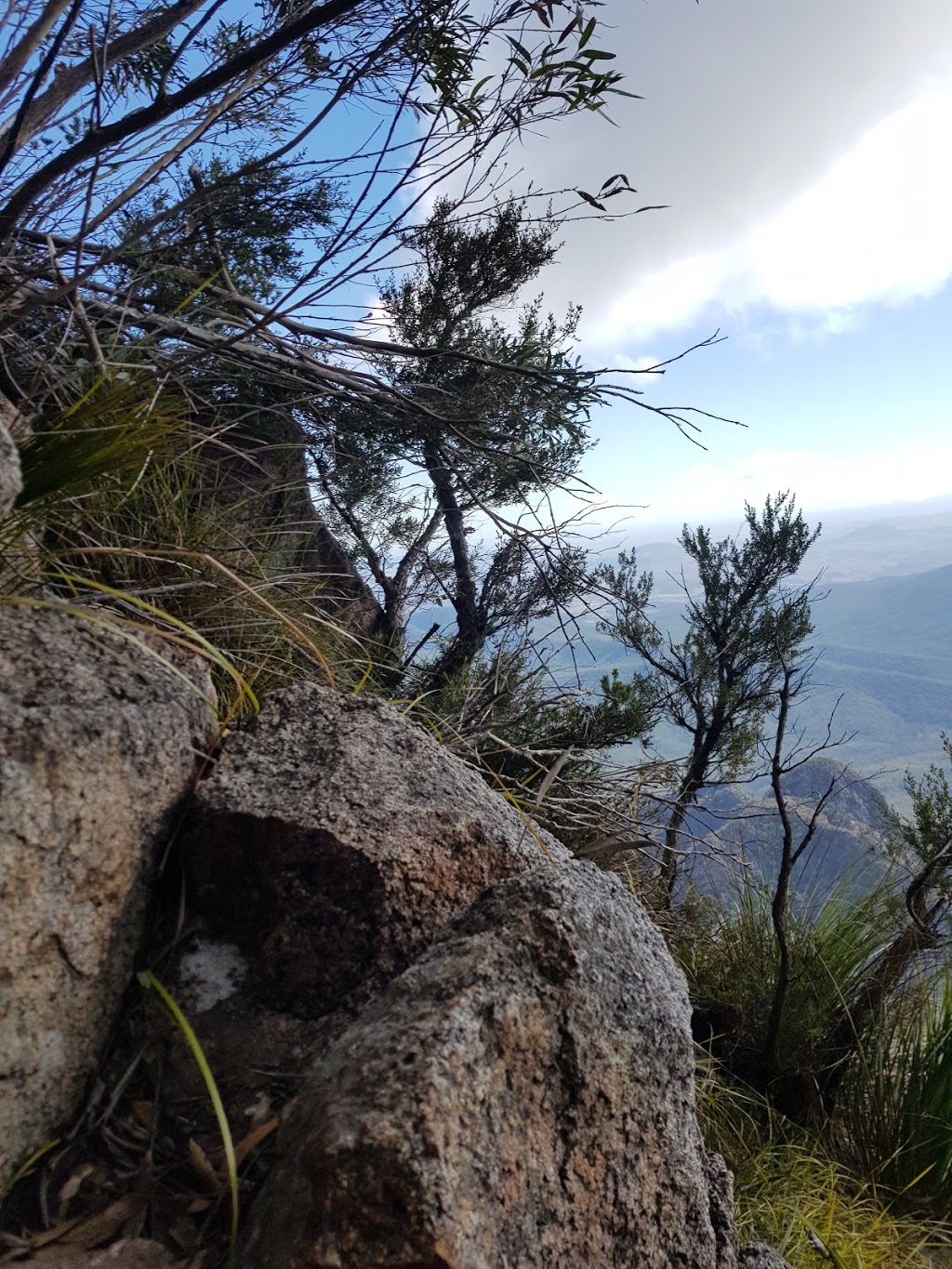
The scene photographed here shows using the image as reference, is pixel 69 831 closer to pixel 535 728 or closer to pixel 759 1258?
pixel 759 1258

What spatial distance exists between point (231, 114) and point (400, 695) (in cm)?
219

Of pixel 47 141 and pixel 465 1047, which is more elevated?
pixel 47 141

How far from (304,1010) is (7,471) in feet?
3.08

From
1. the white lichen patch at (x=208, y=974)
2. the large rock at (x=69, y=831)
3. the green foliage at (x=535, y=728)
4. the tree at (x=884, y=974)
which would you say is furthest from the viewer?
the tree at (x=884, y=974)

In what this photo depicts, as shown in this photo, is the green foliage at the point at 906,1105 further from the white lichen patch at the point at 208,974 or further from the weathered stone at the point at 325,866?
the white lichen patch at the point at 208,974

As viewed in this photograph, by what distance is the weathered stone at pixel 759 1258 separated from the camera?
138 centimetres

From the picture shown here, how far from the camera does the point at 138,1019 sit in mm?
1186

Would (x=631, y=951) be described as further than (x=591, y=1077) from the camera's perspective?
Yes

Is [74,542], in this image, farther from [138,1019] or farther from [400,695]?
[400,695]

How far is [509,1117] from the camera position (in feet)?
3.26

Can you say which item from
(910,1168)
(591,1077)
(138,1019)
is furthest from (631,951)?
(910,1168)

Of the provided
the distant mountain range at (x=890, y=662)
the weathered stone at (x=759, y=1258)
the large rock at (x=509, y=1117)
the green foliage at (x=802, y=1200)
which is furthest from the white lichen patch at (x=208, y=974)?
the distant mountain range at (x=890, y=662)

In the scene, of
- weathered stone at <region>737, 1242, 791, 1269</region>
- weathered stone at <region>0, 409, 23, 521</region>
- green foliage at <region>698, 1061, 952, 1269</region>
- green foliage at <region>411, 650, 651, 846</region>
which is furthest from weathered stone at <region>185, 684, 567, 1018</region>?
green foliage at <region>698, 1061, 952, 1269</region>

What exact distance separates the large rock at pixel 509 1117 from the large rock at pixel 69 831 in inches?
13.3
